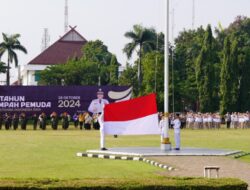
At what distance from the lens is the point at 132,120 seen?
26422 mm

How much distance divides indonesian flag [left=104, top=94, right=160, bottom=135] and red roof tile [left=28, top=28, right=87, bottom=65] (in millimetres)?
76982

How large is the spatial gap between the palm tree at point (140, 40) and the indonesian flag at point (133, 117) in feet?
160

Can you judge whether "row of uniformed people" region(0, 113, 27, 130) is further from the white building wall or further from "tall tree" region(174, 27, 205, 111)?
the white building wall

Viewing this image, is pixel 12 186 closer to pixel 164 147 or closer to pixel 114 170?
pixel 114 170

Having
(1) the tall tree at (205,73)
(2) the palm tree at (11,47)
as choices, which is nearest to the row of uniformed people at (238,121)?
(1) the tall tree at (205,73)

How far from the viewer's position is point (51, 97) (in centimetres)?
5391

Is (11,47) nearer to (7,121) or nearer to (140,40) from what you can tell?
(140,40)

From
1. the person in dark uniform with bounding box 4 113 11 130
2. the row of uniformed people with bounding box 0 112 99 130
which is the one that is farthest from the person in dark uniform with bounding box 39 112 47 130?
the person in dark uniform with bounding box 4 113 11 130

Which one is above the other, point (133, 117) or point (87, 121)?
point (87, 121)

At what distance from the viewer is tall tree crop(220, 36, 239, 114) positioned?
212 feet

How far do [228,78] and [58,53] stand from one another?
46.9 meters

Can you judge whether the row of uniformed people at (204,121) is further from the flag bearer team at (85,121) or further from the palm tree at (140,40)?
the palm tree at (140,40)

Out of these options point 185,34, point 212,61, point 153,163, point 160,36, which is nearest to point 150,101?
point 153,163

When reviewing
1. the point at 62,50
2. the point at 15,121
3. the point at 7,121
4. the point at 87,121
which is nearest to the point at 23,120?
the point at 15,121
